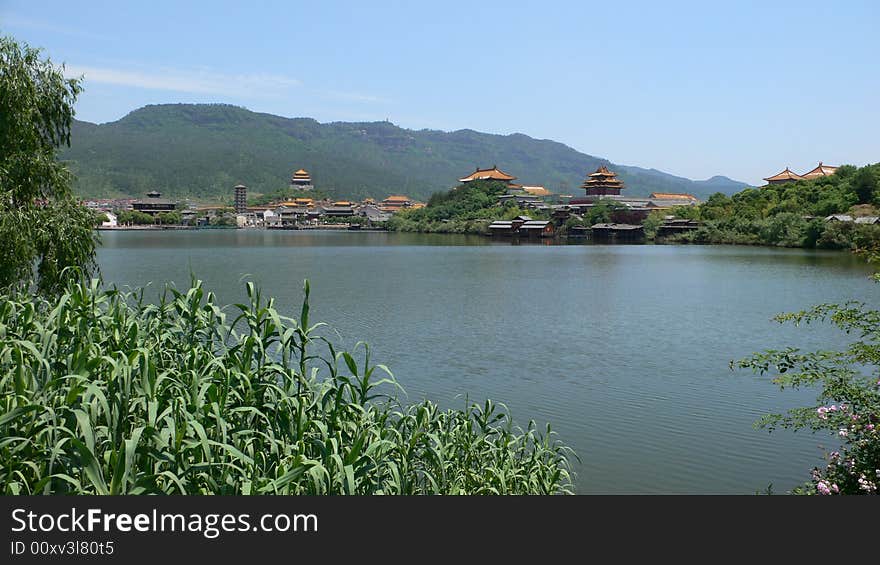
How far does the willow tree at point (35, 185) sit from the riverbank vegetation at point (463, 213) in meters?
50.1

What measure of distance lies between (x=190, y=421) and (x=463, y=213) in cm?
6037

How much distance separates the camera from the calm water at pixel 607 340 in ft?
20.9

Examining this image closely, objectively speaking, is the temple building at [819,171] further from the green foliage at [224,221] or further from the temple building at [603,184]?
the green foliage at [224,221]

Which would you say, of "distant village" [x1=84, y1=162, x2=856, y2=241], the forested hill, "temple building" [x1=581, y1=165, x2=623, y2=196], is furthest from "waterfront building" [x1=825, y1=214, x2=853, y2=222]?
the forested hill

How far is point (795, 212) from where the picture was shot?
39781 millimetres

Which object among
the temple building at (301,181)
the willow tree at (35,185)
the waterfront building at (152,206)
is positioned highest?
the temple building at (301,181)

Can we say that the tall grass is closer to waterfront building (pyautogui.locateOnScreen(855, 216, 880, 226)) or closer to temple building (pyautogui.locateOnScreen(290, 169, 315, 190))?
waterfront building (pyautogui.locateOnScreen(855, 216, 880, 226))

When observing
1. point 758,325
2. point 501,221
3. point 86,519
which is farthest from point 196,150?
point 86,519

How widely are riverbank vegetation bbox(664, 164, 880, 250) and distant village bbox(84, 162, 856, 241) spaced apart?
271 cm

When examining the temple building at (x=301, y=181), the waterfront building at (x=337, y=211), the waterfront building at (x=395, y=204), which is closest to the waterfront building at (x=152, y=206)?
the waterfront building at (x=337, y=211)

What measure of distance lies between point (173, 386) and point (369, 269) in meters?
21.3

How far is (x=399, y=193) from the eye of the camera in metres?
124

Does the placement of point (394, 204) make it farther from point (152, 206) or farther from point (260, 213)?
point (152, 206)

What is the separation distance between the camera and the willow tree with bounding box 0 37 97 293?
6.48m
